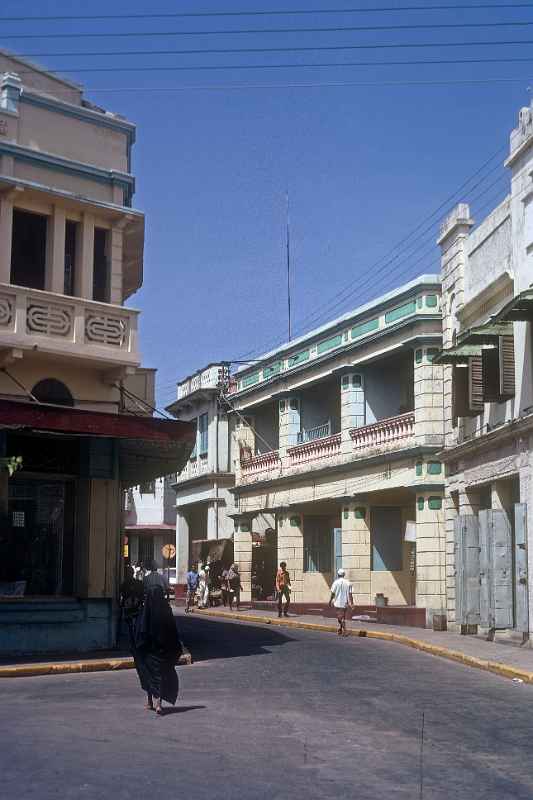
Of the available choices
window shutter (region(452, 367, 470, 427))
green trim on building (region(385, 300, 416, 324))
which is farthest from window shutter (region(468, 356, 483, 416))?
green trim on building (region(385, 300, 416, 324))

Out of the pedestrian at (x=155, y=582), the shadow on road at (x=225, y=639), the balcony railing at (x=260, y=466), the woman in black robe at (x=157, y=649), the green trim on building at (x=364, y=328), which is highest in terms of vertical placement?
the green trim on building at (x=364, y=328)

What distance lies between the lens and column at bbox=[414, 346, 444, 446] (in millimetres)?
28656

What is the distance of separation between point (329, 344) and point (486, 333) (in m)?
11.7

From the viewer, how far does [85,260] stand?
20094 millimetres

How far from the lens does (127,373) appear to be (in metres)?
19.8

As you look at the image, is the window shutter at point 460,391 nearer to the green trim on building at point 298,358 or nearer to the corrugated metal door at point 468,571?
the corrugated metal door at point 468,571

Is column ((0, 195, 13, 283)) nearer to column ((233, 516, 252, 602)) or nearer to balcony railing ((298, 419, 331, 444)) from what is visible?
balcony railing ((298, 419, 331, 444))

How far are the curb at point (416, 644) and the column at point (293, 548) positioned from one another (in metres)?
2.53

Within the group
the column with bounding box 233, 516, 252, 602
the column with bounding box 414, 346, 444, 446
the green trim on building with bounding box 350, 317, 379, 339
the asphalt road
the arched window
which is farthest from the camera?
the column with bounding box 233, 516, 252, 602

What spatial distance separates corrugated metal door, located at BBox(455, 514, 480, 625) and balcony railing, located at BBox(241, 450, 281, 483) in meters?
13.7

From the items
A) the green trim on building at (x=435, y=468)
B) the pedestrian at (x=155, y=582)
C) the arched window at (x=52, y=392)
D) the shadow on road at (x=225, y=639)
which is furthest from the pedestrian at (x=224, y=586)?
the pedestrian at (x=155, y=582)

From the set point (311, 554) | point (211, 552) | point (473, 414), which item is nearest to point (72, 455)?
point (473, 414)

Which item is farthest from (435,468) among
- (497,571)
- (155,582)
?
(155,582)

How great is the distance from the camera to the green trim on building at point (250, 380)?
40.7 metres
